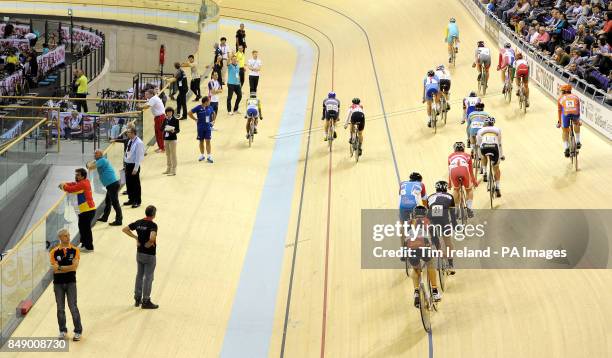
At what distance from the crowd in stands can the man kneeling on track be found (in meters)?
7.04

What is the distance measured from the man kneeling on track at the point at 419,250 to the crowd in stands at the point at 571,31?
7.04 meters

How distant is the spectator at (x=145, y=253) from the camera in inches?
436

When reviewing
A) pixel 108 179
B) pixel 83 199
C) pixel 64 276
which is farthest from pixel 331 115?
pixel 64 276

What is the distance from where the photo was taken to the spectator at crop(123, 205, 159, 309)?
1108 cm

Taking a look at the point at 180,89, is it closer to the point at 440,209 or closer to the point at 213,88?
the point at 213,88

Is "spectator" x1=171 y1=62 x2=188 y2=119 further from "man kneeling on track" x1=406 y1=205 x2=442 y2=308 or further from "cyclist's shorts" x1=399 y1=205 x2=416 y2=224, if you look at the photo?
"man kneeling on track" x1=406 y1=205 x2=442 y2=308

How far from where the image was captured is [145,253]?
11148mm

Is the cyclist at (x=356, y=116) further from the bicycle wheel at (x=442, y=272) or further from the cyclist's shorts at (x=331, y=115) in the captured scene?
the bicycle wheel at (x=442, y=272)

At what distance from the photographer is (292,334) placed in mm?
11125

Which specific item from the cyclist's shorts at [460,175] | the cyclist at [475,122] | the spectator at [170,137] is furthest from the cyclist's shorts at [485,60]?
the cyclist's shorts at [460,175]

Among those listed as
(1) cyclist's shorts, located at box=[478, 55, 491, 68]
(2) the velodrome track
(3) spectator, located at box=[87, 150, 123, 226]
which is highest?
(1) cyclist's shorts, located at box=[478, 55, 491, 68]

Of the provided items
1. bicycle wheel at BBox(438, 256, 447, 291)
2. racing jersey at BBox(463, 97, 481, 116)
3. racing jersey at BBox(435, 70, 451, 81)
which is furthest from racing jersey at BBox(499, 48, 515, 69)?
bicycle wheel at BBox(438, 256, 447, 291)

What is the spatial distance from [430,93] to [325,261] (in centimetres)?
571

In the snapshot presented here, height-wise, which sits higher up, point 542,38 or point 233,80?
→ point 542,38
